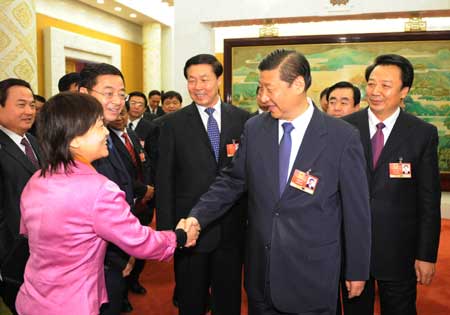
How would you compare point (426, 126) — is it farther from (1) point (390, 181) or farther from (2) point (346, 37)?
(2) point (346, 37)

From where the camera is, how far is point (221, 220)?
2.51m

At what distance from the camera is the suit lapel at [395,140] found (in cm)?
217

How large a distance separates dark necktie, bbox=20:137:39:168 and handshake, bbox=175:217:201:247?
3.41 ft

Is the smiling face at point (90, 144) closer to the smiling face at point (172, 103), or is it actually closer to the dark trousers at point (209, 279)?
the dark trousers at point (209, 279)

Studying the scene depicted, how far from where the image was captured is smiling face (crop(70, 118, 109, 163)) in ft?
4.92

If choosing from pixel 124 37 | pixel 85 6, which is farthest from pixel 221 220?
pixel 124 37

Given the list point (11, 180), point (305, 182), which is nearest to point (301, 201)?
point (305, 182)

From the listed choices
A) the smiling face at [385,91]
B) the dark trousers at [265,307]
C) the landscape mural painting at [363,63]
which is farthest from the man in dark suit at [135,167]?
the landscape mural painting at [363,63]

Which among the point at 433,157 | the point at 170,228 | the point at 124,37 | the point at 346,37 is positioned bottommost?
the point at 170,228

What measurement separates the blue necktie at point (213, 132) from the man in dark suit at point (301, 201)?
2.16ft

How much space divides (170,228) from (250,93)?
12.6ft

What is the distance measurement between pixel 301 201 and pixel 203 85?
3.61 ft

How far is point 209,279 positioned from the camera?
2.58 metres

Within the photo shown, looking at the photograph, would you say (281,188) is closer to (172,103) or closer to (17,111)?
(17,111)
